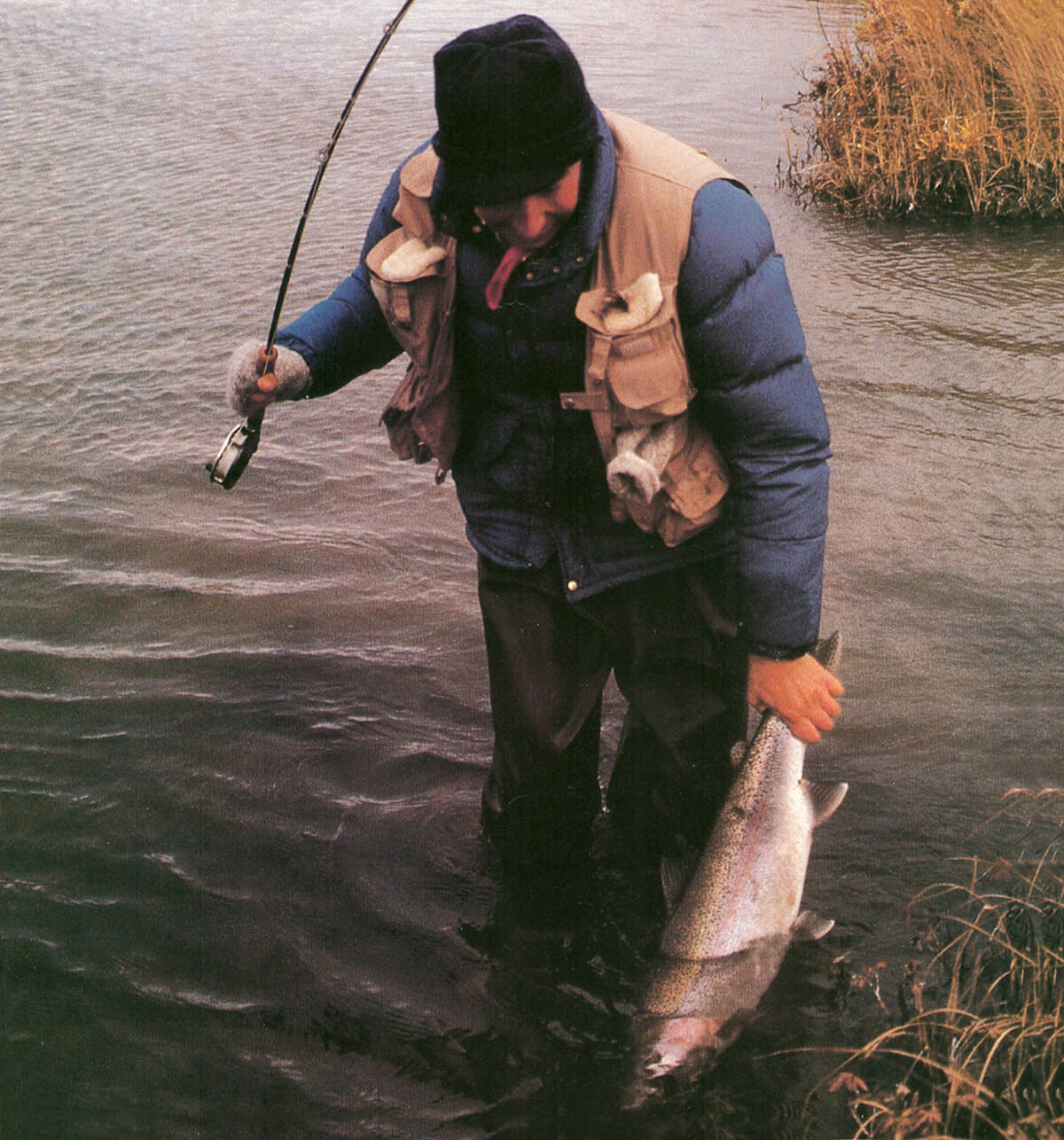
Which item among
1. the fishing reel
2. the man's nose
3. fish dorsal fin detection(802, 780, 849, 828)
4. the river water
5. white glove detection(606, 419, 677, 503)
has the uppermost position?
the man's nose

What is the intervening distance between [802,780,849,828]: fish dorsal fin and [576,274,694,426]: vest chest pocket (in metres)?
1.08

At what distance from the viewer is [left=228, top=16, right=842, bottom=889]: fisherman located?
2.23 metres

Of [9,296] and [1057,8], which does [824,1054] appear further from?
[1057,8]

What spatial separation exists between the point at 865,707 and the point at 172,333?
5197mm

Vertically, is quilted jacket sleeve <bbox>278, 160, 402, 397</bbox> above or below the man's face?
below

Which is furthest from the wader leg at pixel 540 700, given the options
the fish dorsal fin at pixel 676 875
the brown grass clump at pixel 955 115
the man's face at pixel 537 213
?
the brown grass clump at pixel 955 115

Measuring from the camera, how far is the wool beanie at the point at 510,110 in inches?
80.0

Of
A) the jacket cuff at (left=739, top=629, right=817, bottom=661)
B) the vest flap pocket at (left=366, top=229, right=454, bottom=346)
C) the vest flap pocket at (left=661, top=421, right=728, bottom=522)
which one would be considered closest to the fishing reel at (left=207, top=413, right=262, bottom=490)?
the vest flap pocket at (left=366, top=229, right=454, bottom=346)

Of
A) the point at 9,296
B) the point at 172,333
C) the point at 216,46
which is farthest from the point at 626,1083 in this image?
the point at 216,46

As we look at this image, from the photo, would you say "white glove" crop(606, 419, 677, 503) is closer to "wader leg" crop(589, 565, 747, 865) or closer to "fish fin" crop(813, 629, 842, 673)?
"wader leg" crop(589, 565, 747, 865)

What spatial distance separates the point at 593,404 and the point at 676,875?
1.25m

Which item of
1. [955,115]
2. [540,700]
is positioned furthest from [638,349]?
[955,115]

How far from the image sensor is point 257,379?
2592mm

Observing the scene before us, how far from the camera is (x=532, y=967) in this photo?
3330mm
